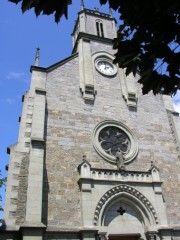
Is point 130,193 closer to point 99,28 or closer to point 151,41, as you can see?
point 151,41

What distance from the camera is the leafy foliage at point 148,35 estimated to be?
298cm

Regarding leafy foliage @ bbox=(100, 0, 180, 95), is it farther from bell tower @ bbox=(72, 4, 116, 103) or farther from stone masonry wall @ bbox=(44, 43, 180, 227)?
bell tower @ bbox=(72, 4, 116, 103)

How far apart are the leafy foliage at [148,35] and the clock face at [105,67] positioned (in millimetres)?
13775

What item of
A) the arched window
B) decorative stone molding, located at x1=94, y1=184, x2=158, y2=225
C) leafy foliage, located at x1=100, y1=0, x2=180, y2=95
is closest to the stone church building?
decorative stone molding, located at x1=94, y1=184, x2=158, y2=225

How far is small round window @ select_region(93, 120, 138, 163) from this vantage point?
46.0ft

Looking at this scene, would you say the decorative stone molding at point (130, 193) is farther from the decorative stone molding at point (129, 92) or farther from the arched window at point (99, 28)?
the arched window at point (99, 28)

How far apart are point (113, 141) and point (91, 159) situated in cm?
197

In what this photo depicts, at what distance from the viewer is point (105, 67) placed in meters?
17.7

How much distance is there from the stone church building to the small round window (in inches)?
2.1

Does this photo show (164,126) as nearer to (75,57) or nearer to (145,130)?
(145,130)

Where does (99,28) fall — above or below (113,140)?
above

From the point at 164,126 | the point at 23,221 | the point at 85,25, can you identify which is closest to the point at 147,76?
the point at 23,221

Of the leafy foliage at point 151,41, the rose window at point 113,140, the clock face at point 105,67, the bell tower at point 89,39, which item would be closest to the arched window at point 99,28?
the bell tower at point 89,39

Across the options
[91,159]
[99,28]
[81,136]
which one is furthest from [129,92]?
[99,28]
